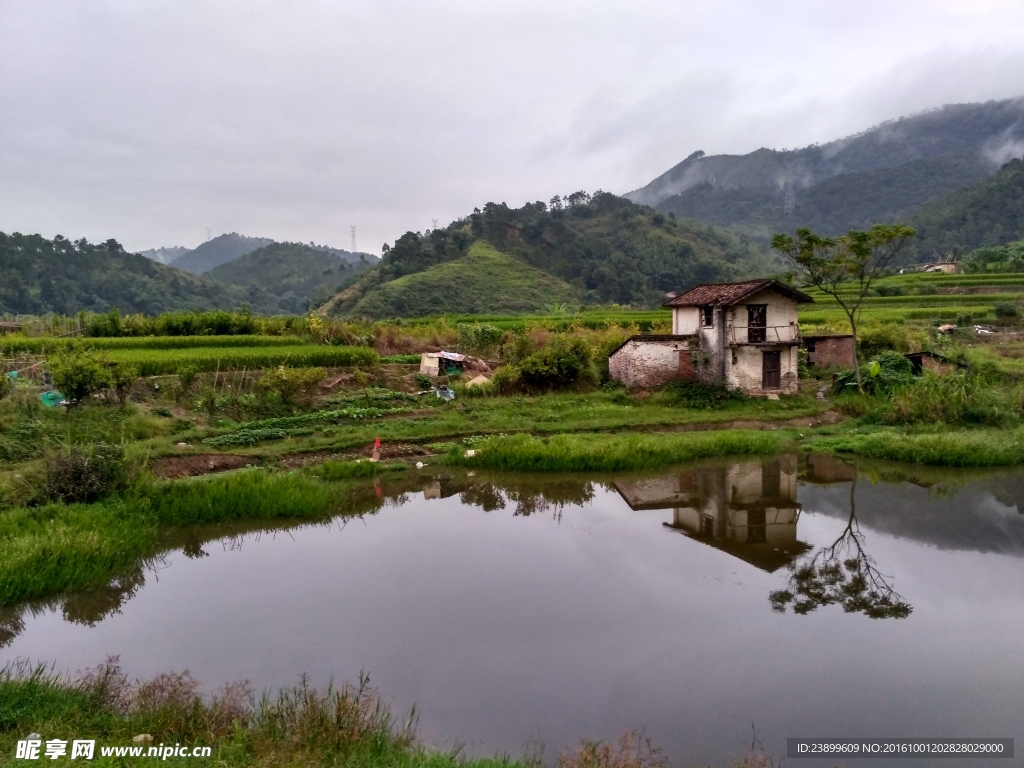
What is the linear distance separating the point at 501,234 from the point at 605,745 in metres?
75.1

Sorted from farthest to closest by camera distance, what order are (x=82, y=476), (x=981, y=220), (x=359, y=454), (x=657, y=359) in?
(x=981, y=220) < (x=657, y=359) < (x=359, y=454) < (x=82, y=476)

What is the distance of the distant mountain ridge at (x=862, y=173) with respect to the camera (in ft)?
423

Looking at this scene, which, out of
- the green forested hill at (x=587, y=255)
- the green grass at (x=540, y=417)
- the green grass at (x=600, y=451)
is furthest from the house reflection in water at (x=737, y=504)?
the green forested hill at (x=587, y=255)

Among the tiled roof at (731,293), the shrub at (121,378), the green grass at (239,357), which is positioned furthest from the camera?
the tiled roof at (731,293)

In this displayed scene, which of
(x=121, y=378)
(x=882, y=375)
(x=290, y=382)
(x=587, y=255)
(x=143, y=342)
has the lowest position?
(x=882, y=375)

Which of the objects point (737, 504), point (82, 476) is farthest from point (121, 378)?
point (737, 504)

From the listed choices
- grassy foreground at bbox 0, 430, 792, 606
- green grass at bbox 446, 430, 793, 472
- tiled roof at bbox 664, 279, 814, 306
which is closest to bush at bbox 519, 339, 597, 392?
tiled roof at bbox 664, 279, 814, 306

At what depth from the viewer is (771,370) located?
71.5ft

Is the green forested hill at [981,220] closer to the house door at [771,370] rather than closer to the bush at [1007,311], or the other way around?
the bush at [1007,311]

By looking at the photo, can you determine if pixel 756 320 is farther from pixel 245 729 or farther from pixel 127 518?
pixel 245 729

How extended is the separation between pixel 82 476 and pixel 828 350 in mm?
24389

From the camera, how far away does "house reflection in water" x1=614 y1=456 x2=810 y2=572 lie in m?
10.3

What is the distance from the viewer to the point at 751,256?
287 ft

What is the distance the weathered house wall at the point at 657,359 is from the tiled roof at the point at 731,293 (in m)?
1.56
